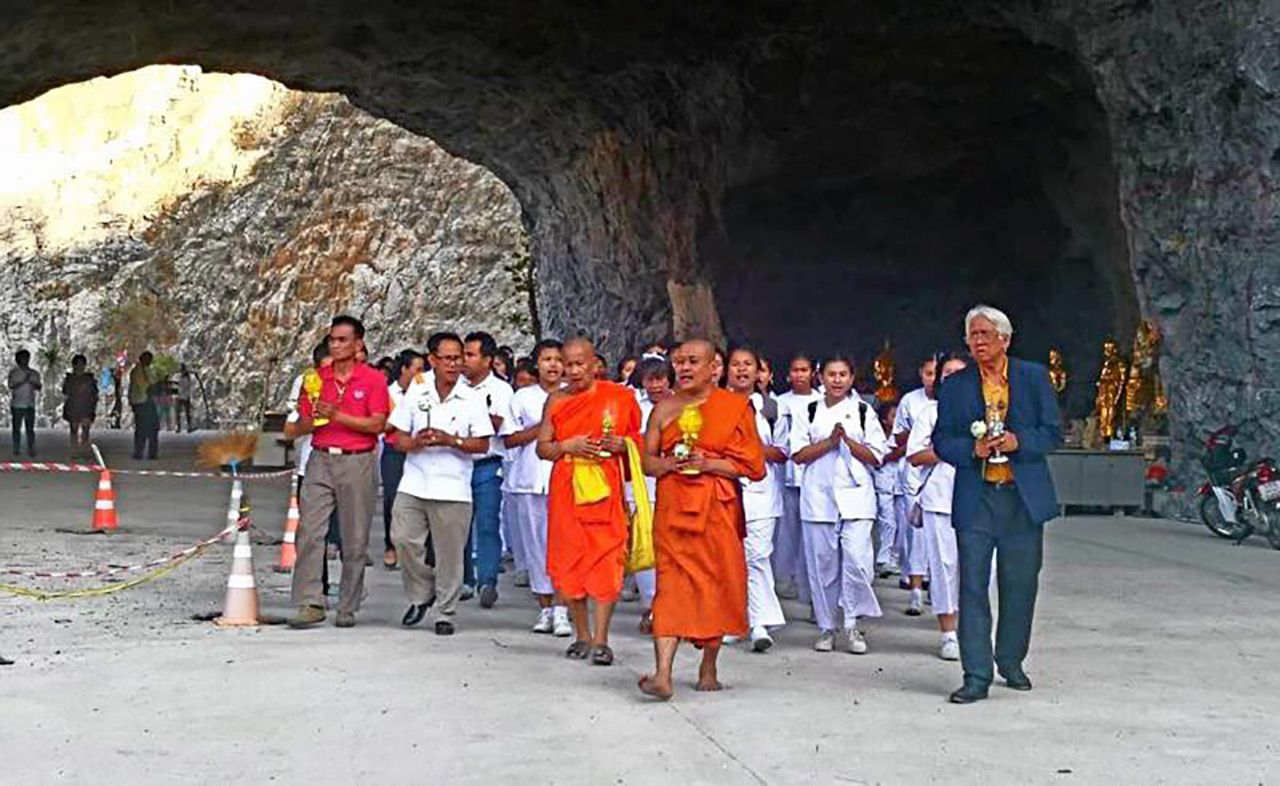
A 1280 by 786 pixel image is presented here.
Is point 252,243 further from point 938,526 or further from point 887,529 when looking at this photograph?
point 938,526

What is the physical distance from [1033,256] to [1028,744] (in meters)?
22.1

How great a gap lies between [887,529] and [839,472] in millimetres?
3963

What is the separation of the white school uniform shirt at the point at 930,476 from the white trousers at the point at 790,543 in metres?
1.13

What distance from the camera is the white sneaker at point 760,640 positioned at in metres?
9.22

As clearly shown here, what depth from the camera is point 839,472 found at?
9.62 meters

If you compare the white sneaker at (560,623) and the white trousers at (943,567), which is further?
the white sneaker at (560,623)

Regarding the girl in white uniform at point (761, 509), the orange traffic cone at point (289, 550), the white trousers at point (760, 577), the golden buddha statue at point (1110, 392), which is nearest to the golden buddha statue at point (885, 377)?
the golden buddha statue at point (1110, 392)

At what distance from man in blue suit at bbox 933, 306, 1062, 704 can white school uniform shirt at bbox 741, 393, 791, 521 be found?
151cm

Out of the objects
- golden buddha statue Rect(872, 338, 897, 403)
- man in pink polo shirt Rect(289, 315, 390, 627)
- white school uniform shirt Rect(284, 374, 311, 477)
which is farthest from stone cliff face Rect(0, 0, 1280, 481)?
man in pink polo shirt Rect(289, 315, 390, 627)

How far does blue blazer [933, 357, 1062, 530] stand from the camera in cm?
768

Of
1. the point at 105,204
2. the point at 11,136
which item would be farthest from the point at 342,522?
the point at 11,136

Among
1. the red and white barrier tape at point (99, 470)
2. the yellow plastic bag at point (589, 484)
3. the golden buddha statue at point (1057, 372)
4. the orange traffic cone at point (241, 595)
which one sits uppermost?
the golden buddha statue at point (1057, 372)

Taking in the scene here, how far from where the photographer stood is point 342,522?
968 centimetres

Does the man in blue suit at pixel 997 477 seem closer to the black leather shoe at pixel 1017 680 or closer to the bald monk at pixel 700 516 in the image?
the black leather shoe at pixel 1017 680
